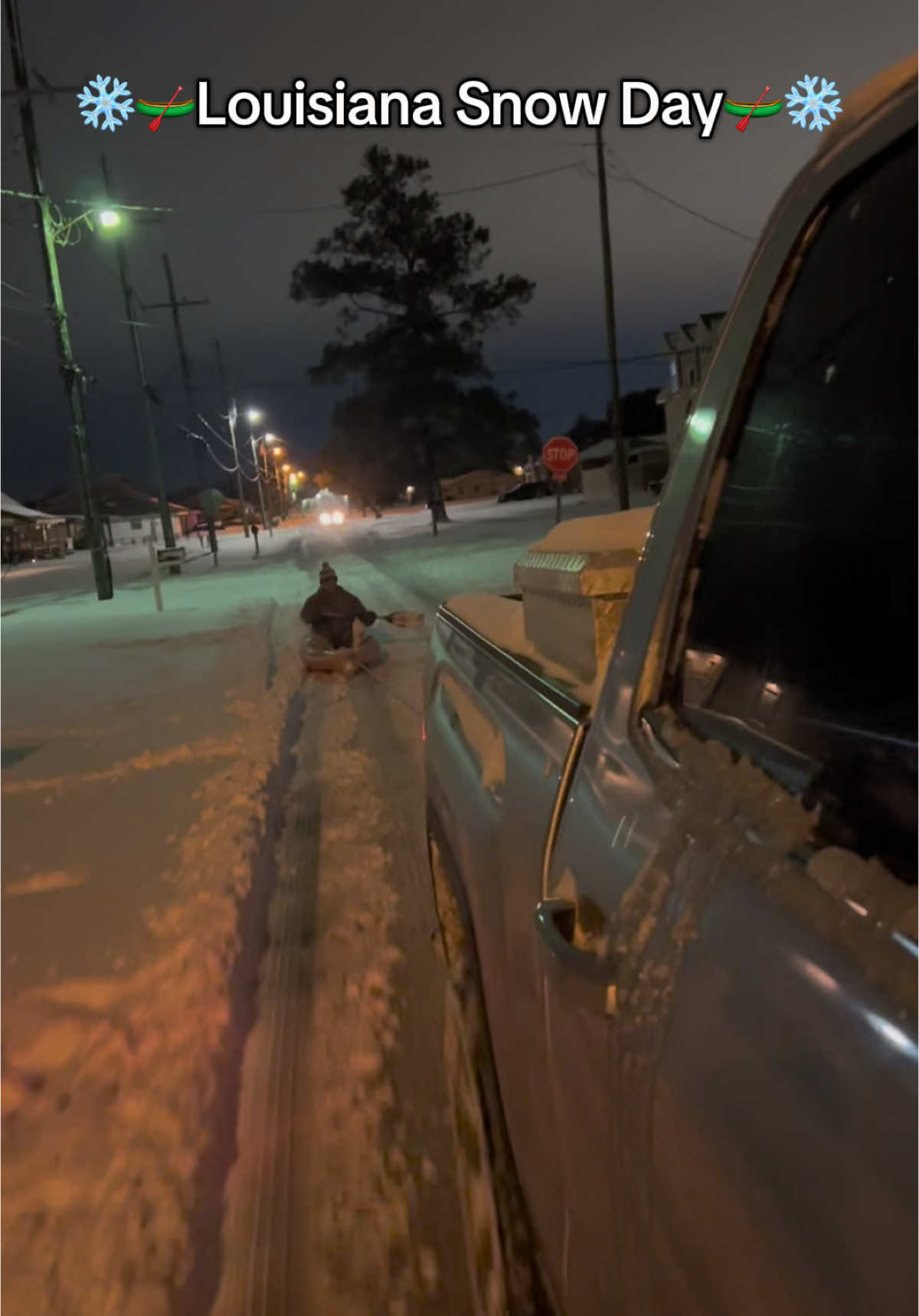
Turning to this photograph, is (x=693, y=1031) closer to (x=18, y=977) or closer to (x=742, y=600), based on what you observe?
(x=742, y=600)

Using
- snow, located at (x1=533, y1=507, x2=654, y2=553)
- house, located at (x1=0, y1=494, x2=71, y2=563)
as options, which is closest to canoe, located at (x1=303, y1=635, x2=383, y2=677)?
snow, located at (x1=533, y1=507, x2=654, y2=553)

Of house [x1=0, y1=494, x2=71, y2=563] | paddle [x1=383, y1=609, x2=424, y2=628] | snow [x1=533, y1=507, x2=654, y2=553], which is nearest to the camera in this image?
snow [x1=533, y1=507, x2=654, y2=553]

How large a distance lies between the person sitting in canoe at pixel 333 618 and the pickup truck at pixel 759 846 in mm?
8585

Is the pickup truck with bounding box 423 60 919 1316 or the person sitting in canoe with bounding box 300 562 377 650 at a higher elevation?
the pickup truck with bounding box 423 60 919 1316

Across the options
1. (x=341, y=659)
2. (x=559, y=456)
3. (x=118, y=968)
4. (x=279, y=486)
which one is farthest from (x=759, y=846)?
(x=279, y=486)

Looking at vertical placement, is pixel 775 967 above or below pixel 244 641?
above

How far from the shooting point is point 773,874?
3.37ft

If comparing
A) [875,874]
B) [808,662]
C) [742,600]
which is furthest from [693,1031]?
[742,600]

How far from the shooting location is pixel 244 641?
13.2 metres

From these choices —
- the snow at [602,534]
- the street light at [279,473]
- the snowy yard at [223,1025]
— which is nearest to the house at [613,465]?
the snowy yard at [223,1025]

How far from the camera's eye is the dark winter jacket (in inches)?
407

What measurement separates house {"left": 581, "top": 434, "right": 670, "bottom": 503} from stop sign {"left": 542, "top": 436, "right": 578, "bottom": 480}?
26.2 m

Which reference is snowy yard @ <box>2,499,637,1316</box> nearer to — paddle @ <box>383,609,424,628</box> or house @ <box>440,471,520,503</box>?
paddle @ <box>383,609,424,628</box>

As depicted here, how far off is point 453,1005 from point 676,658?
192 centimetres
